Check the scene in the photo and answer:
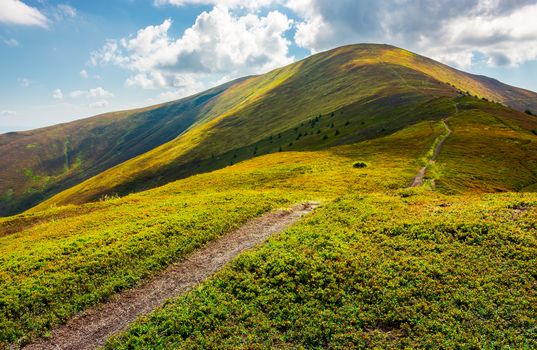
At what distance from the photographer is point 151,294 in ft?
80.9

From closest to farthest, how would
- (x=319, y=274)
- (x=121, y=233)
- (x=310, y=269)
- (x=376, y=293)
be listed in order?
(x=376, y=293) < (x=319, y=274) < (x=310, y=269) < (x=121, y=233)

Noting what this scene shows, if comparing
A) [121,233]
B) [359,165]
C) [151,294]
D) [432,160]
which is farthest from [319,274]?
[432,160]

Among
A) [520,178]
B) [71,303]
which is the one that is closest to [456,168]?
[520,178]

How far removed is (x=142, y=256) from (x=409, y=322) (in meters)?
22.0

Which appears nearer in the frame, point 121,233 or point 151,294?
point 151,294

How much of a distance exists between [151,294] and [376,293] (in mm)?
16011

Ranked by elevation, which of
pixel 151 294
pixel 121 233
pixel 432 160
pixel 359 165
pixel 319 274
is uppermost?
pixel 121 233

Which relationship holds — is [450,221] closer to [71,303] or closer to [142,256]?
[142,256]

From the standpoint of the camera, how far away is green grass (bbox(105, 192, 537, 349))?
17.6 meters

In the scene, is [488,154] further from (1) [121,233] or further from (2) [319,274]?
(1) [121,233]

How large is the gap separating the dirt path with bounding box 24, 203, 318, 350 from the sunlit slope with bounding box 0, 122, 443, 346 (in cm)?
106

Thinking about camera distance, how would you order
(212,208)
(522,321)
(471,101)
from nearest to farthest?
(522,321) → (212,208) → (471,101)

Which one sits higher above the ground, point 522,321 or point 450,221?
point 450,221

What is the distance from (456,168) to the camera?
60969mm
